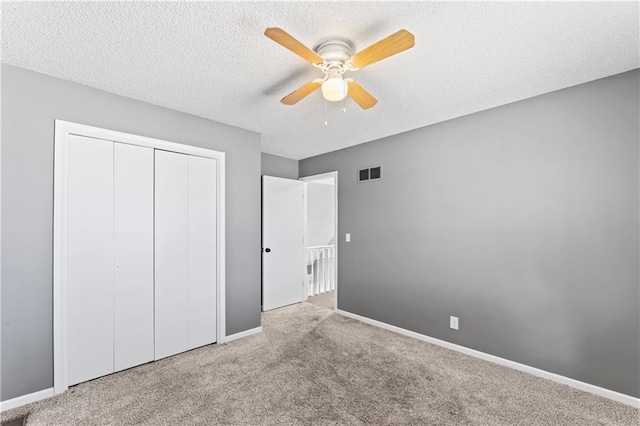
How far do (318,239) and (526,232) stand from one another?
3.40 m

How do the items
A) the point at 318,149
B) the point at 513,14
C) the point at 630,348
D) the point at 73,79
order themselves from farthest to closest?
the point at 318,149
the point at 73,79
the point at 630,348
the point at 513,14

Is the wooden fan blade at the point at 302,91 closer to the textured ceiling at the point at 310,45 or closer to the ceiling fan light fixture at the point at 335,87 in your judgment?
the ceiling fan light fixture at the point at 335,87

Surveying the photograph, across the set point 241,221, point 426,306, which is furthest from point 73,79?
point 426,306

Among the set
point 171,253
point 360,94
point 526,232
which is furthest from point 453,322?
point 171,253

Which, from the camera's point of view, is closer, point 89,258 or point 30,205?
point 30,205

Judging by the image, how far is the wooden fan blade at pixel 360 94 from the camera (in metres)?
1.92

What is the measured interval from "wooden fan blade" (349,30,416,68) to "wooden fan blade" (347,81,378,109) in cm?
22

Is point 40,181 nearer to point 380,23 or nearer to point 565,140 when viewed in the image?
point 380,23

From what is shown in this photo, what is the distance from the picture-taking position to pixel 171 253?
2.85 meters

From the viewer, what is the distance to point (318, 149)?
4.35 m

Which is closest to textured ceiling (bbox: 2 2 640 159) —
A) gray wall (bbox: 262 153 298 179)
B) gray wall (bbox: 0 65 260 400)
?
gray wall (bbox: 0 65 260 400)

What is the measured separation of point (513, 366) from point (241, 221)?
311 centimetres

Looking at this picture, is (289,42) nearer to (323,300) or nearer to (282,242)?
(282,242)

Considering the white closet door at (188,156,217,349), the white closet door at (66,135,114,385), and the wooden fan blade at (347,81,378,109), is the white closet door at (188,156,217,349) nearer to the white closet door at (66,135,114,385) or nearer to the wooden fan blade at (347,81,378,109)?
the white closet door at (66,135,114,385)
